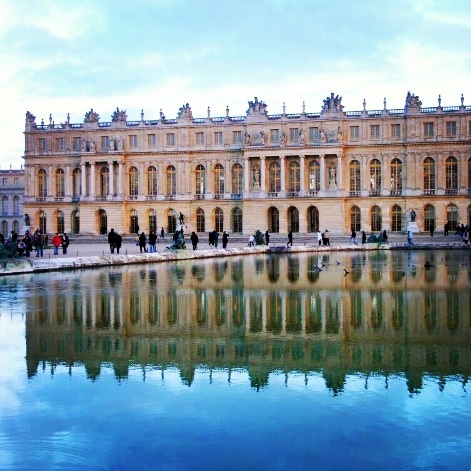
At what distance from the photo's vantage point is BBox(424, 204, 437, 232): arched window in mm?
72562

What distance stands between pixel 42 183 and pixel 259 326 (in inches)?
2886

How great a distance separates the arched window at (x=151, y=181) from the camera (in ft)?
261

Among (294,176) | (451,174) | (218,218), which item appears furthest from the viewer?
(218,218)

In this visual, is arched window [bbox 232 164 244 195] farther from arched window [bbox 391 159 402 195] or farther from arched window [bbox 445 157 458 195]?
arched window [bbox 445 157 458 195]

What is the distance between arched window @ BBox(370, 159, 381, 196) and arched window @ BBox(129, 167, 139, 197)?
1023 inches

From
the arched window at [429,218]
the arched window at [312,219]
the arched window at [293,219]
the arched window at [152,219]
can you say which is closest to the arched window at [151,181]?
the arched window at [152,219]

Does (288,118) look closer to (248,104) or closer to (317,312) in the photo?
(248,104)

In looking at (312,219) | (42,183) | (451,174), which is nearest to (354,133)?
(312,219)

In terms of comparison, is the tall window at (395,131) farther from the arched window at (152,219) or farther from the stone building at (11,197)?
the stone building at (11,197)

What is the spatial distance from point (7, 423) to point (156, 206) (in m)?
72.5

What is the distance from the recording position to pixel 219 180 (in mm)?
78375

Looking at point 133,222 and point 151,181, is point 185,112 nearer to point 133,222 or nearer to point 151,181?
point 151,181

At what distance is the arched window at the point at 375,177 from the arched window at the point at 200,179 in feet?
59.7

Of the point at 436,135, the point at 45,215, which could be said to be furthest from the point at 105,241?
the point at 436,135
